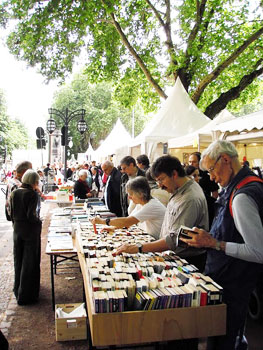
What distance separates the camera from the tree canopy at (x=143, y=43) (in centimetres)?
1099

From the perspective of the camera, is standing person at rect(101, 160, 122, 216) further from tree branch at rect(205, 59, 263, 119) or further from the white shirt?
tree branch at rect(205, 59, 263, 119)

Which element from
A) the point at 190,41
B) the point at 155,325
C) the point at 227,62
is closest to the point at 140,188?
the point at 155,325

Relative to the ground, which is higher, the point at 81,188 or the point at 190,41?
the point at 190,41

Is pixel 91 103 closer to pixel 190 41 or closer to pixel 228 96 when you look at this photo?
pixel 190 41

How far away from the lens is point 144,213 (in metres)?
3.74

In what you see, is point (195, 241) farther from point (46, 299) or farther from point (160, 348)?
point (46, 299)

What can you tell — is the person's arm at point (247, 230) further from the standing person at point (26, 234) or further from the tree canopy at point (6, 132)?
the tree canopy at point (6, 132)

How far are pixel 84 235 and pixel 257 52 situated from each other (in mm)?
14168

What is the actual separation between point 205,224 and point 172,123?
7.48 m

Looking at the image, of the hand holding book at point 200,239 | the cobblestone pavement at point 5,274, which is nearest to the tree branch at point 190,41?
the cobblestone pavement at point 5,274

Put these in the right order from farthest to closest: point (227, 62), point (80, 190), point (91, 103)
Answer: point (91, 103) → point (227, 62) → point (80, 190)

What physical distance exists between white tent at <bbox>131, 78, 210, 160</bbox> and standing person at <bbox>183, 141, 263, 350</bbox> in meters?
7.46

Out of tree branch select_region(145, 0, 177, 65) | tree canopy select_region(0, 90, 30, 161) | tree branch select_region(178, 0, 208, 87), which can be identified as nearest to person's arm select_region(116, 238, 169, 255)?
tree branch select_region(178, 0, 208, 87)

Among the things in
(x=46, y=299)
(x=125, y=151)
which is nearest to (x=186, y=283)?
(x=46, y=299)
